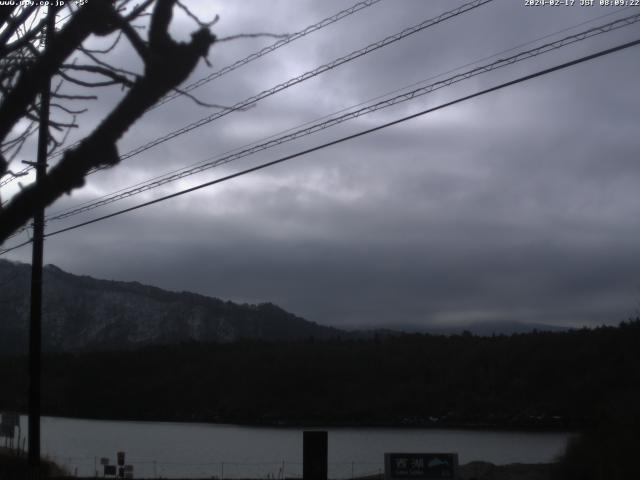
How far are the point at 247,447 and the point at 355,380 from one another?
40862 millimetres

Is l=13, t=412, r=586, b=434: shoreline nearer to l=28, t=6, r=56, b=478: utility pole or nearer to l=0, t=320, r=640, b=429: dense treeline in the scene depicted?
l=0, t=320, r=640, b=429: dense treeline

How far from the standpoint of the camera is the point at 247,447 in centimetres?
6919

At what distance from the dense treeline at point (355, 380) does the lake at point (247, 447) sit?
20.9ft

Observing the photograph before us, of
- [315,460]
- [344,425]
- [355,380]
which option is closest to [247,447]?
[344,425]

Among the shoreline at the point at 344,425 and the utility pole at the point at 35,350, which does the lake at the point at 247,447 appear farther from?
the utility pole at the point at 35,350

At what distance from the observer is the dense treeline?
86969 millimetres

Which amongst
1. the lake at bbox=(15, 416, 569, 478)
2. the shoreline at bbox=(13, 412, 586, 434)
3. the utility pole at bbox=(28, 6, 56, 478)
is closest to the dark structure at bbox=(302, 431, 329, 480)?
the utility pole at bbox=(28, 6, 56, 478)

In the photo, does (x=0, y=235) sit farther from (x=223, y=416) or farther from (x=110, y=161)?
(x=223, y=416)

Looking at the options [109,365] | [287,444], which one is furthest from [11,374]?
[287,444]

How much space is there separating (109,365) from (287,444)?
51.5 m

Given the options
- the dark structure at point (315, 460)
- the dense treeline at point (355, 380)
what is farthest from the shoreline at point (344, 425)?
the dark structure at point (315, 460)

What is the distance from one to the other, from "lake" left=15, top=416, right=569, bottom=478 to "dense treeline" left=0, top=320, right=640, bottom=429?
6.37 metres

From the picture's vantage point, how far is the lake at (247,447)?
4738cm

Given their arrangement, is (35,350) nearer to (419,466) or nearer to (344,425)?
(419,466)
